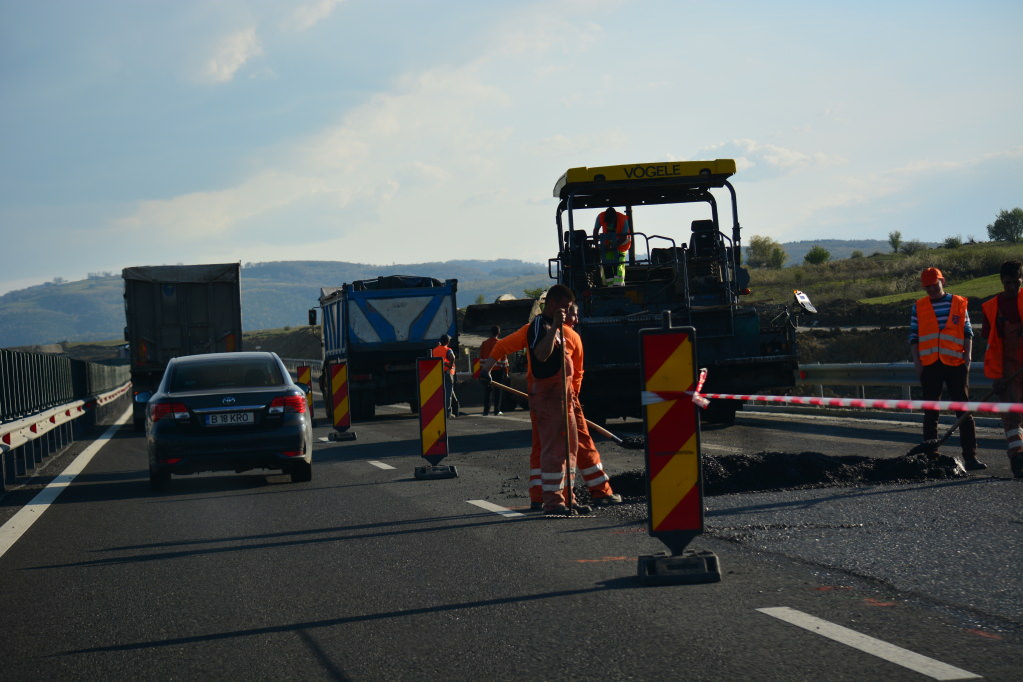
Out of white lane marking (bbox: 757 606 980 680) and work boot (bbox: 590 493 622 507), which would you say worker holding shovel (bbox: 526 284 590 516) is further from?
white lane marking (bbox: 757 606 980 680)

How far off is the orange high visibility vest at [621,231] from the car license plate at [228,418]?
659 cm

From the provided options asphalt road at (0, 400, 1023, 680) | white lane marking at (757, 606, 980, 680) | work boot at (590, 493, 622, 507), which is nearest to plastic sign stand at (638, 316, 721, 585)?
asphalt road at (0, 400, 1023, 680)

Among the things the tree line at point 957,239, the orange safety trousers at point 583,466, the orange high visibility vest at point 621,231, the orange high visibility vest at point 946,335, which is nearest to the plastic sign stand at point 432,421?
the orange safety trousers at point 583,466

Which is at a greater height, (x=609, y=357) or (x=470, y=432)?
(x=609, y=357)

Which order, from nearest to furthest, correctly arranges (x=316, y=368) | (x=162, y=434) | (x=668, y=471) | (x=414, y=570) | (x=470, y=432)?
(x=668, y=471) < (x=414, y=570) < (x=162, y=434) < (x=470, y=432) < (x=316, y=368)

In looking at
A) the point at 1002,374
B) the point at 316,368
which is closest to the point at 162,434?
the point at 1002,374

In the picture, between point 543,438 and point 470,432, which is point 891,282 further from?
point 543,438

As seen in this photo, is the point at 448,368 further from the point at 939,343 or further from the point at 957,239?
the point at 957,239

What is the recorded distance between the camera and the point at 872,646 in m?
4.85

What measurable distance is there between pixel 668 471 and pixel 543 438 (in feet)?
8.79

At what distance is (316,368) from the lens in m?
56.7

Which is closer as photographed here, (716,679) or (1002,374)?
(716,679)

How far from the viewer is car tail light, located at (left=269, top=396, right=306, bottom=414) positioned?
1244cm

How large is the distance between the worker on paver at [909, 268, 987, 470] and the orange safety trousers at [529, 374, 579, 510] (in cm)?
386
